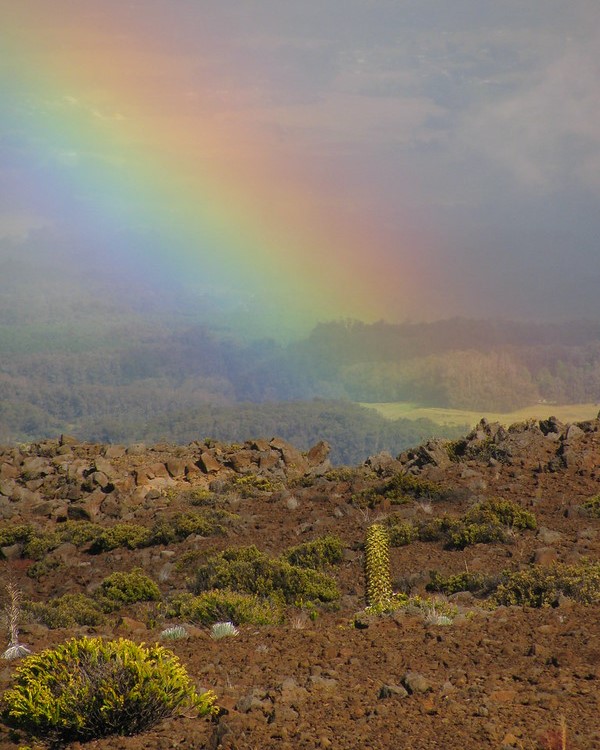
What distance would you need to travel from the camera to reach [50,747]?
616cm

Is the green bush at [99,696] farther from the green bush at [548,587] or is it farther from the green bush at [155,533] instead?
the green bush at [155,533]

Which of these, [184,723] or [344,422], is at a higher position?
[184,723]

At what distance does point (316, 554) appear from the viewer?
15.4m

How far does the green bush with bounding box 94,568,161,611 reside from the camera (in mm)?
14026

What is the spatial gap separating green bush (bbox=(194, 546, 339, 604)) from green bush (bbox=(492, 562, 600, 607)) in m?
2.89

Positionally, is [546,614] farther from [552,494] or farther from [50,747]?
[552,494]

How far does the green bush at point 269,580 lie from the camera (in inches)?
490

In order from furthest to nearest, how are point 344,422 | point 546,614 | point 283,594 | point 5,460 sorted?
point 344,422, point 5,460, point 283,594, point 546,614

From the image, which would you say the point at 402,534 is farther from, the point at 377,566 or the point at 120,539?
the point at 120,539

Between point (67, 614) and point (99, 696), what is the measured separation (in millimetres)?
6531

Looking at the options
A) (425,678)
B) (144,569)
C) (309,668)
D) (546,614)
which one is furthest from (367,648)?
(144,569)

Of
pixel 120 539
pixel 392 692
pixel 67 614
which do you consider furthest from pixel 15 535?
pixel 392 692

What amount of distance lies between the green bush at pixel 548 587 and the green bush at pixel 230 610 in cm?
322

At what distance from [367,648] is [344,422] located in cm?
17296
